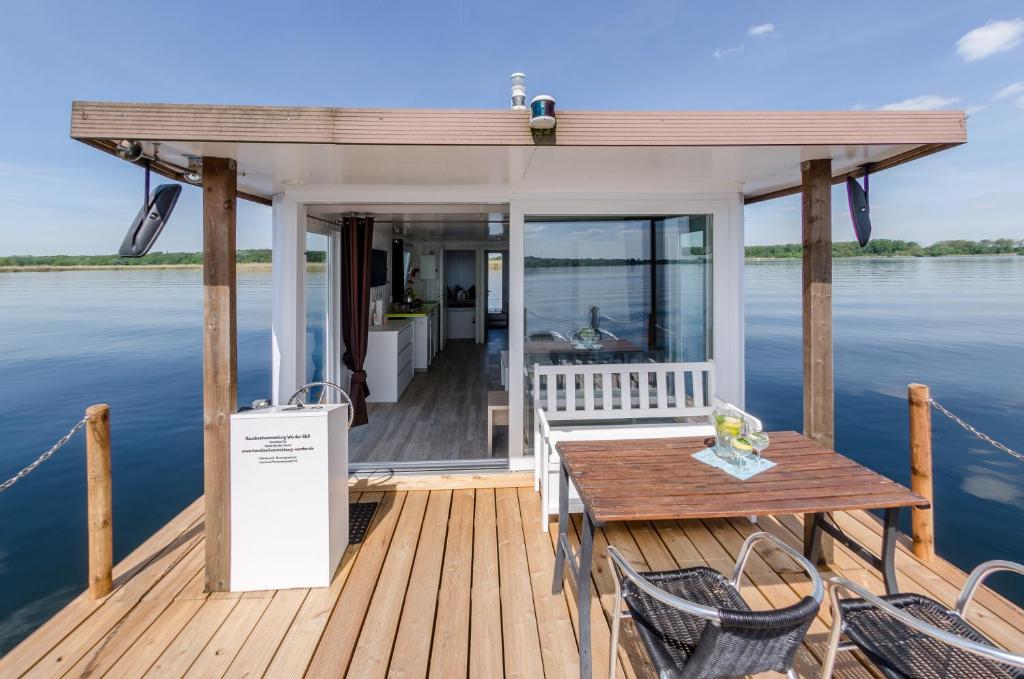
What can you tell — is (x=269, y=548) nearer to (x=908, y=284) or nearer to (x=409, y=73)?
(x=409, y=73)

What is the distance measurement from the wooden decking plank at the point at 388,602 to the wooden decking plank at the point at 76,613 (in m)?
1.21

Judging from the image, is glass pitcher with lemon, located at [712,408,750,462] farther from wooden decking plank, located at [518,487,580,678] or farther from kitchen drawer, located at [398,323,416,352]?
kitchen drawer, located at [398,323,416,352]

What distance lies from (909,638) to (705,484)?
0.70 m

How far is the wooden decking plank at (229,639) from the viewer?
189 cm

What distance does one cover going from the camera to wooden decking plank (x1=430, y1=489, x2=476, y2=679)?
6.27 ft

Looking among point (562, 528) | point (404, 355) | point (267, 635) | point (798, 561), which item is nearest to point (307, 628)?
point (267, 635)

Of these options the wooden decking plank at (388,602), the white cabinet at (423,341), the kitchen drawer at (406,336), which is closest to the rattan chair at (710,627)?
the wooden decking plank at (388,602)

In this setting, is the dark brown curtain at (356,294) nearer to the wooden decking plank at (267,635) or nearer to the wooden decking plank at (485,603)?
the wooden decking plank at (485,603)

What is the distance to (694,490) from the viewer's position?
1.88 meters

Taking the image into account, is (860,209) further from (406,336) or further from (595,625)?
(406,336)

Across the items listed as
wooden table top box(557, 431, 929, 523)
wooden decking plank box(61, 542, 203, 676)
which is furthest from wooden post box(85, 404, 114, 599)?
wooden table top box(557, 431, 929, 523)

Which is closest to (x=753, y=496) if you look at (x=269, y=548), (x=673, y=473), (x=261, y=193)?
(x=673, y=473)

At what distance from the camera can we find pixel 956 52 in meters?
12.5

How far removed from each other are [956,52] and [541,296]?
1542cm
